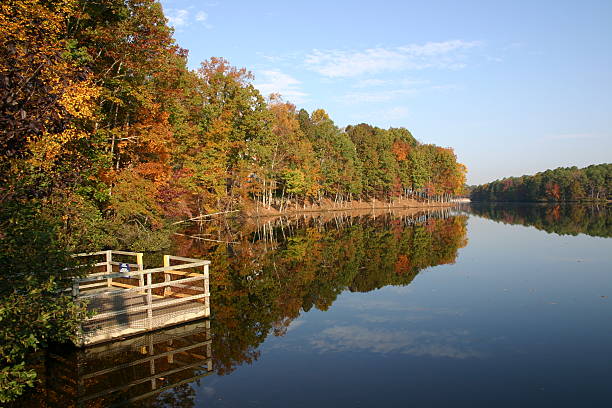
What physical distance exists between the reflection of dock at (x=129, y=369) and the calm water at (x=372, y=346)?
0.14 ft

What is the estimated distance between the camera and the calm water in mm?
10016

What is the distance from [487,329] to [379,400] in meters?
6.95

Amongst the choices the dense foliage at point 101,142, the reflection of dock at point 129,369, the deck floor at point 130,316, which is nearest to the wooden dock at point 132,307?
the deck floor at point 130,316

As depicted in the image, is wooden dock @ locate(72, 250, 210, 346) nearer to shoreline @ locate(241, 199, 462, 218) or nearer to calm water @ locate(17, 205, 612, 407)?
calm water @ locate(17, 205, 612, 407)

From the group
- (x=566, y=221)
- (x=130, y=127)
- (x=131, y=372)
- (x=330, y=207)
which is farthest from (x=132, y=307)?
(x=330, y=207)

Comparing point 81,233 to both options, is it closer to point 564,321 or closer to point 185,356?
point 185,356

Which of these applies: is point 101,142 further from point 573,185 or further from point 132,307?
point 573,185

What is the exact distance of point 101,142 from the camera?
909 inches

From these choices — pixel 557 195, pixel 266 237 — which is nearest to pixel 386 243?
pixel 266 237

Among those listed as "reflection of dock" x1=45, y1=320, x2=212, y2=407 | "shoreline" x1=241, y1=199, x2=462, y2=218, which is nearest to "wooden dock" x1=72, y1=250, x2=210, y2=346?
"reflection of dock" x1=45, y1=320, x2=212, y2=407

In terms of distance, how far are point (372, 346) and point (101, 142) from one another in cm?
1778

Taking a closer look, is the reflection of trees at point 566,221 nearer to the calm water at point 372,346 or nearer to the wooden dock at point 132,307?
the calm water at point 372,346

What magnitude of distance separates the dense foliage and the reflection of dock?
1.00 metres

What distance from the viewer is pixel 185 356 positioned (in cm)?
1212
